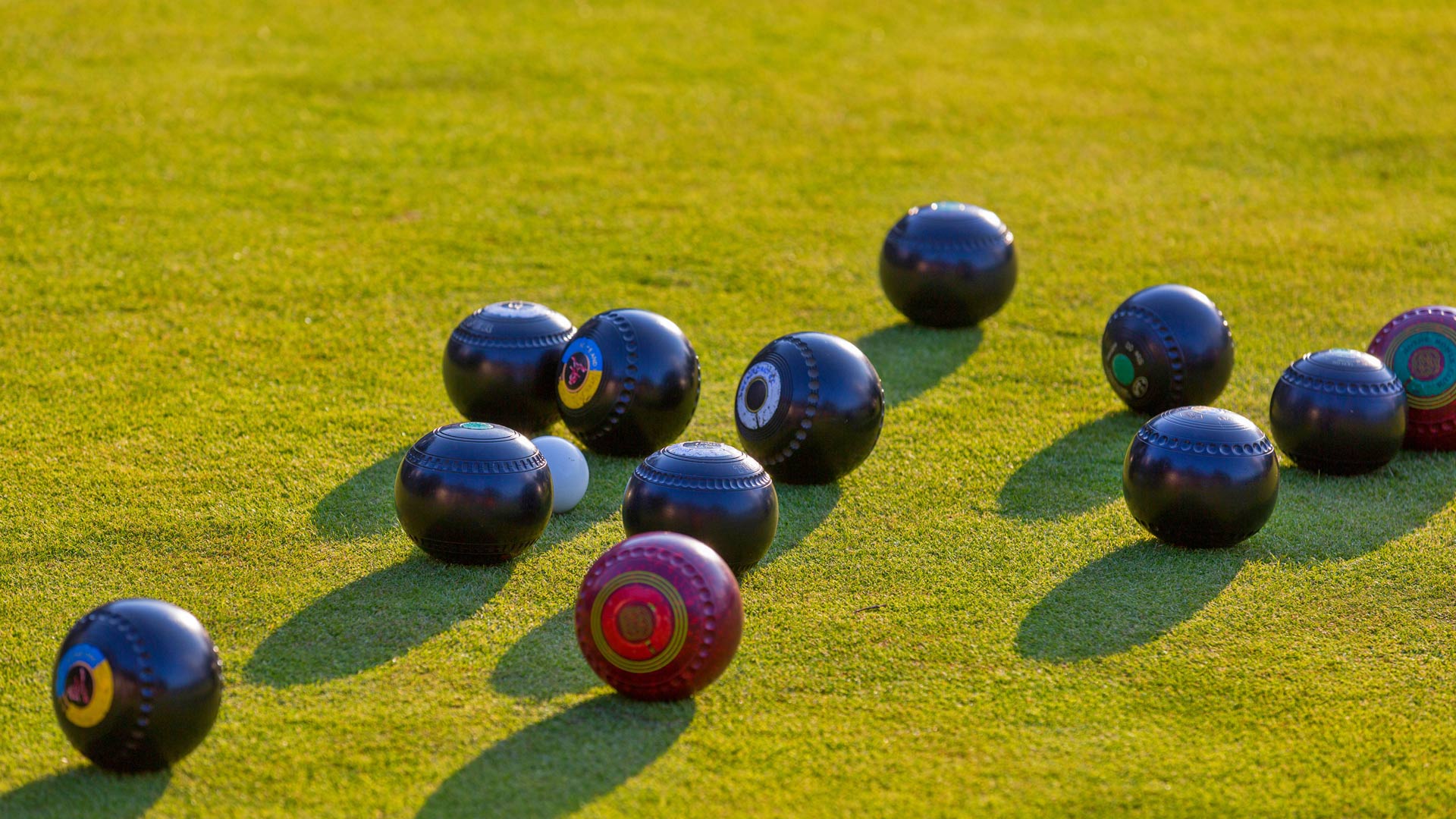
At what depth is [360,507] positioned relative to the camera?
8.15m

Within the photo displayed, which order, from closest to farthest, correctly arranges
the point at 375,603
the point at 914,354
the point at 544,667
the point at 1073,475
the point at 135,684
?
1. the point at 135,684
2. the point at 544,667
3. the point at 375,603
4. the point at 1073,475
5. the point at 914,354

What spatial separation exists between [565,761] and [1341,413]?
5126 millimetres

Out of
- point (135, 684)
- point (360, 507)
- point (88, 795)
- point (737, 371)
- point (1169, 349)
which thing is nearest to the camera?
point (135, 684)

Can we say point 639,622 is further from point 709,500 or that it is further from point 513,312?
point 513,312

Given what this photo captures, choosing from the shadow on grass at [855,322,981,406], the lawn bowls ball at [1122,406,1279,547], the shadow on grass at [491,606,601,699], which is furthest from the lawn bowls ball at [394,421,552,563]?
the shadow on grass at [855,322,981,406]

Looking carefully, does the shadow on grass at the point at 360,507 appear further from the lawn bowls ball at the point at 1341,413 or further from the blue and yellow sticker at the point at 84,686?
the lawn bowls ball at the point at 1341,413

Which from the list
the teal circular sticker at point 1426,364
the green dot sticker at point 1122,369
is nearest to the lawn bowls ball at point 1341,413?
the teal circular sticker at point 1426,364

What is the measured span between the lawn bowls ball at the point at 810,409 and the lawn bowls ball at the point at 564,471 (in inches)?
40.1

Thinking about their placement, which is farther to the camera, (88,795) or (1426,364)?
(1426,364)

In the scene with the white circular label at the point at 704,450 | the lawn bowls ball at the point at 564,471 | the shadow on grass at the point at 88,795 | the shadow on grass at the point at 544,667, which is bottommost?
the shadow on grass at the point at 544,667

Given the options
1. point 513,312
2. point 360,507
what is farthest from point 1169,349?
point 360,507

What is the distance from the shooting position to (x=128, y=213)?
42.0 ft

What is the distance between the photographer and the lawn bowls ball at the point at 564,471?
8.02m

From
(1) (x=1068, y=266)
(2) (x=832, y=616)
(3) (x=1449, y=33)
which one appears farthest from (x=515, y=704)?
(3) (x=1449, y=33)
